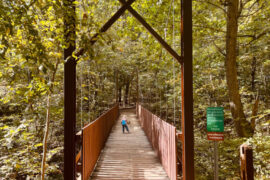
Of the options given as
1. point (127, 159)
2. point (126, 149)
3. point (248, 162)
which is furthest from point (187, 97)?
point (126, 149)

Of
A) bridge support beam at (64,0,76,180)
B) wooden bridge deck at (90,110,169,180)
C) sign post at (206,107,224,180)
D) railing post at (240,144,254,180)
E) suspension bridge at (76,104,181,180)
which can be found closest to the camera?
railing post at (240,144,254,180)

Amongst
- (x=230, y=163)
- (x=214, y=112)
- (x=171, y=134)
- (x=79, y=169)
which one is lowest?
(x=230, y=163)

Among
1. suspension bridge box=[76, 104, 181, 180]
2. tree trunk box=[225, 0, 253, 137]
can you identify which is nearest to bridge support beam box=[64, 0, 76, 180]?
suspension bridge box=[76, 104, 181, 180]

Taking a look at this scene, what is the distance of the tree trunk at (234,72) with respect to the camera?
511 cm

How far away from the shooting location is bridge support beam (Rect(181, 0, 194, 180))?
9.27 feet

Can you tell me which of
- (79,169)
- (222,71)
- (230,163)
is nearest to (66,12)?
(79,169)

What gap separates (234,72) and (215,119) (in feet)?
10.1

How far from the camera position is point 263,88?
8508mm

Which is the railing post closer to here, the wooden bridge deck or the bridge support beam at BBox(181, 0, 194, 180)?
the bridge support beam at BBox(181, 0, 194, 180)

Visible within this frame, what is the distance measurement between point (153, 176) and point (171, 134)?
115cm

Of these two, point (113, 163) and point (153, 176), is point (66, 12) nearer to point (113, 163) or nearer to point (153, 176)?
point (153, 176)

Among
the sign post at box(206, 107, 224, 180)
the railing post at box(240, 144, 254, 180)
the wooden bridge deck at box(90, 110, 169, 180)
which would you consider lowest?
the wooden bridge deck at box(90, 110, 169, 180)

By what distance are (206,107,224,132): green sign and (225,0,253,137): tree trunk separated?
2.82 m

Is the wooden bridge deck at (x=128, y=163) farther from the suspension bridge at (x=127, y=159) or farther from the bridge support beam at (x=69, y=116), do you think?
the bridge support beam at (x=69, y=116)
